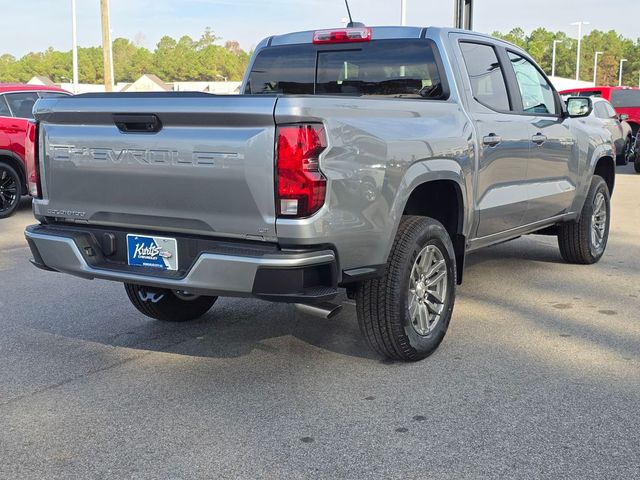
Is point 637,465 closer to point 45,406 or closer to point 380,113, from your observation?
point 380,113

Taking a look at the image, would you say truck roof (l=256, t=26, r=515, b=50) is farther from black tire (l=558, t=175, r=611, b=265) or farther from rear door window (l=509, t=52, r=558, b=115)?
black tire (l=558, t=175, r=611, b=265)

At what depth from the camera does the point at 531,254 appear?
777cm

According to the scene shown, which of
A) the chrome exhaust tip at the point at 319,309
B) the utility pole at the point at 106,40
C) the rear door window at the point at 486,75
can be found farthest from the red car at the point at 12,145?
the utility pole at the point at 106,40

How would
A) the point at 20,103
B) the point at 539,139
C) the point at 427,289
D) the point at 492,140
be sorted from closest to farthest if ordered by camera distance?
the point at 427,289 → the point at 492,140 → the point at 539,139 → the point at 20,103

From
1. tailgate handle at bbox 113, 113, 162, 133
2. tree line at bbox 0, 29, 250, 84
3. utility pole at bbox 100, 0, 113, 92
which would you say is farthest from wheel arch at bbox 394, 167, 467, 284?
tree line at bbox 0, 29, 250, 84

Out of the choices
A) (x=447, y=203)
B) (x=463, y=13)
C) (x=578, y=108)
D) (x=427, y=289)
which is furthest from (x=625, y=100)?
(x=427, y=289)

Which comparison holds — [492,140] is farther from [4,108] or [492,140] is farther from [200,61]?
[200,61]

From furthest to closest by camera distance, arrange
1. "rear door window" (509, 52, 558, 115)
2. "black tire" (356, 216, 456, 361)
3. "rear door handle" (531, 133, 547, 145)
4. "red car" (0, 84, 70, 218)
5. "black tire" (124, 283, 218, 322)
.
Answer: "red car" (0, 84, 70, 218), "rear door window" (509, 52, 558, 115), "rear door handle" (531, 133, 547, 145), "black tire" (124, 283, 218, 322), "black tire" (356, 216, 456, 361)

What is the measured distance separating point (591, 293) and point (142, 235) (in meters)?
3.73

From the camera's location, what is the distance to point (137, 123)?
3861 mm

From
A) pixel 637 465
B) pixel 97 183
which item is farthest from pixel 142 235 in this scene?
pixel 637 465

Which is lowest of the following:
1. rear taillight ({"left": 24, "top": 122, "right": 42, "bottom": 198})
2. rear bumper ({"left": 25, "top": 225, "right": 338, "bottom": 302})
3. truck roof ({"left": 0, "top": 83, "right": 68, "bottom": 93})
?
rear bumper ({"left": 25, "top": 225, "right": 338, "bottom": 302})

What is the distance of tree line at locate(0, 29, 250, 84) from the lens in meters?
134

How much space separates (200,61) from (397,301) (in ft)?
471
